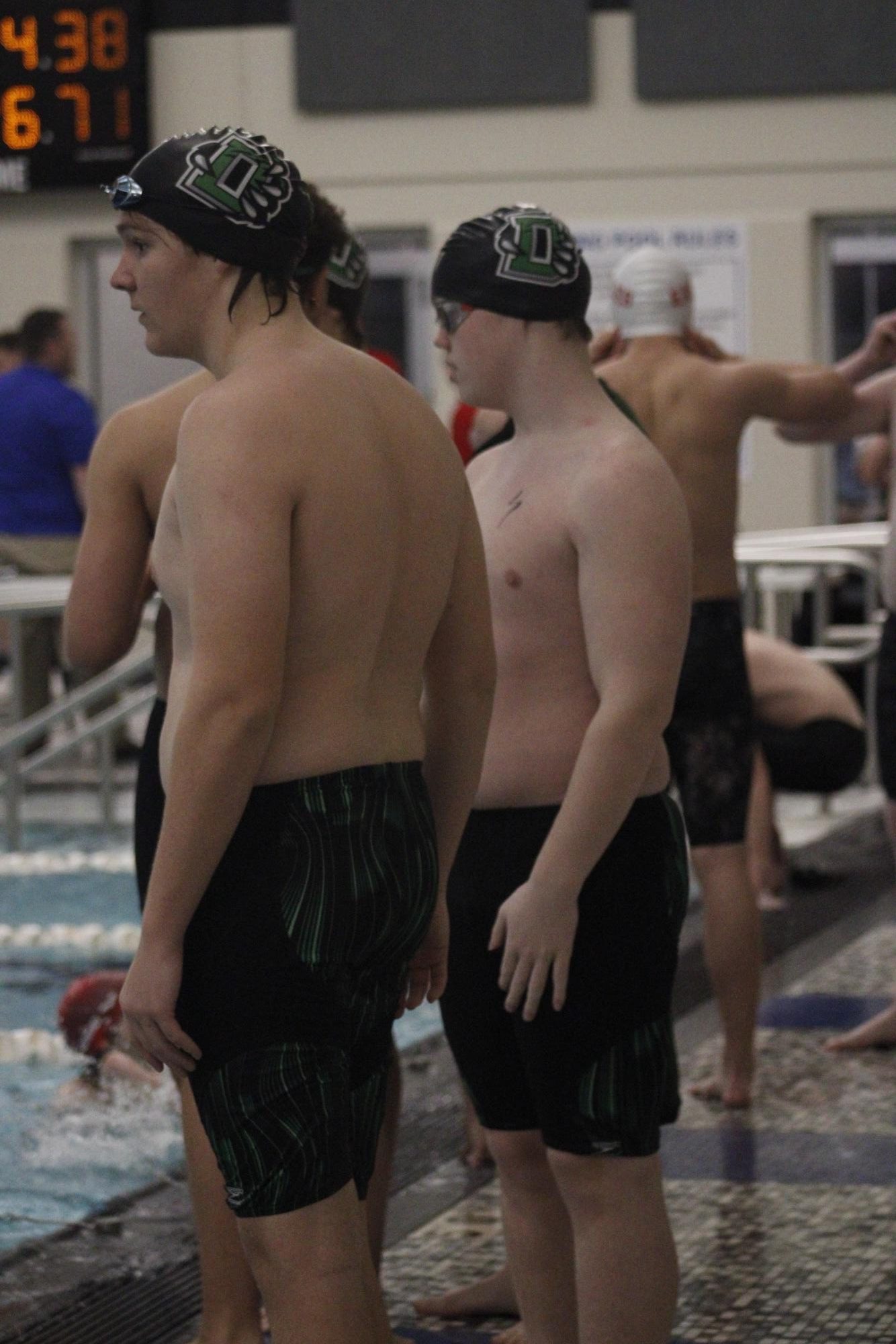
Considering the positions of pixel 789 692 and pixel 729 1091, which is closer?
pixel 729 1091

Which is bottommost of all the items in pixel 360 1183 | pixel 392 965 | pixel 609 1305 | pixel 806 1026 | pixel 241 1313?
pixel 806 1026

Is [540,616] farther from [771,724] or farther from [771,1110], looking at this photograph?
[771,724]

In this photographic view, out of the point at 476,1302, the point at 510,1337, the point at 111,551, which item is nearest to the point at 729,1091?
the point at 476,1302

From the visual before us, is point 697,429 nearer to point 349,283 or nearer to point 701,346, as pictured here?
point 701,346

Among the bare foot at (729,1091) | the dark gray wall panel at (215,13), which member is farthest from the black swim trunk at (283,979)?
the dark gray wall panel at (215,13)

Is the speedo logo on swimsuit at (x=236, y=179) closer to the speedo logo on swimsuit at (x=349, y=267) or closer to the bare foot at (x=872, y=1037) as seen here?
the speedo logo on swimsuit at (x=349, y=267)

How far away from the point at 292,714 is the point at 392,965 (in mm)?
289

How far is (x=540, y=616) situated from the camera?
7.91 ft

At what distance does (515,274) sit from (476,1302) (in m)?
1.54

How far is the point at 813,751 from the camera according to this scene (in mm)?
6543

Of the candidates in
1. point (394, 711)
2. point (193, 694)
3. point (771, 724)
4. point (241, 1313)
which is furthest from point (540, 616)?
point (771, 724)

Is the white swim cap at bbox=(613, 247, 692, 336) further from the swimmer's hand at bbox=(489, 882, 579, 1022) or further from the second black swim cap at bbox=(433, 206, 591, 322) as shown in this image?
the swimmer's hand at bbox=(489, 882, 579, 1022)

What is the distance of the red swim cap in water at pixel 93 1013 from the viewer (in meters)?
4.49

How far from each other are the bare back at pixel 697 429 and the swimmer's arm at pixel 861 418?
1.03ft
